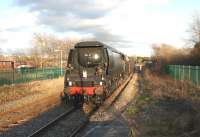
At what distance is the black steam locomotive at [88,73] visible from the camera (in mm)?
19031

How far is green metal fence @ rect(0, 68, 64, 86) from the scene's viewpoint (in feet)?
110

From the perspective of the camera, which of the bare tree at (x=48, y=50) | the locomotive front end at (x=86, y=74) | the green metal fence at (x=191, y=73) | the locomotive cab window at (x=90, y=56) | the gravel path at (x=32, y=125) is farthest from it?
the bare tree at (x=48, y=50)

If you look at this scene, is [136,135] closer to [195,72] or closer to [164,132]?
[164,132]

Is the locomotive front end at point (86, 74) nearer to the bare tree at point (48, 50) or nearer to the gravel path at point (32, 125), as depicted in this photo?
the gravel path at point (32, 125)

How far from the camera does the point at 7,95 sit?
83.6 feet

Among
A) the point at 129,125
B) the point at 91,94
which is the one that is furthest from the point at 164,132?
the point at 91,94

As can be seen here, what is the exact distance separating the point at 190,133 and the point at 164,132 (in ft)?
4.33

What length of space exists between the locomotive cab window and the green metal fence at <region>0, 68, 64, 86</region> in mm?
14370

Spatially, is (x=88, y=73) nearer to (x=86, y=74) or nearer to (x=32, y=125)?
(x=86, y=74)

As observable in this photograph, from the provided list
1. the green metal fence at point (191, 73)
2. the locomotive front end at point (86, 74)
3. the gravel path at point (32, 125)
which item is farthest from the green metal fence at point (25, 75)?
the gravel path at point (32, 125)

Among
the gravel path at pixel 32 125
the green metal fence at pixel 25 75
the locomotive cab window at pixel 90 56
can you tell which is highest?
the locomotive cab window at pixel 90 56

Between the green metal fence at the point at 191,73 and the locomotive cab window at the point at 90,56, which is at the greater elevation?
the locomotive cab window at the point at 90,56

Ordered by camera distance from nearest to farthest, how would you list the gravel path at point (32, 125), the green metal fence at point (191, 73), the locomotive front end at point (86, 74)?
the gravel path at point (32, 125) → the locomotive front end at point (86, 74) → the green metal fence at point (191, 73)

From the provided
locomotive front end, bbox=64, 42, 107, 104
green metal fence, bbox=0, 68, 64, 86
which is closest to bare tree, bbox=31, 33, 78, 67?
green metal fence, bbox=0, 68, 64, 86
